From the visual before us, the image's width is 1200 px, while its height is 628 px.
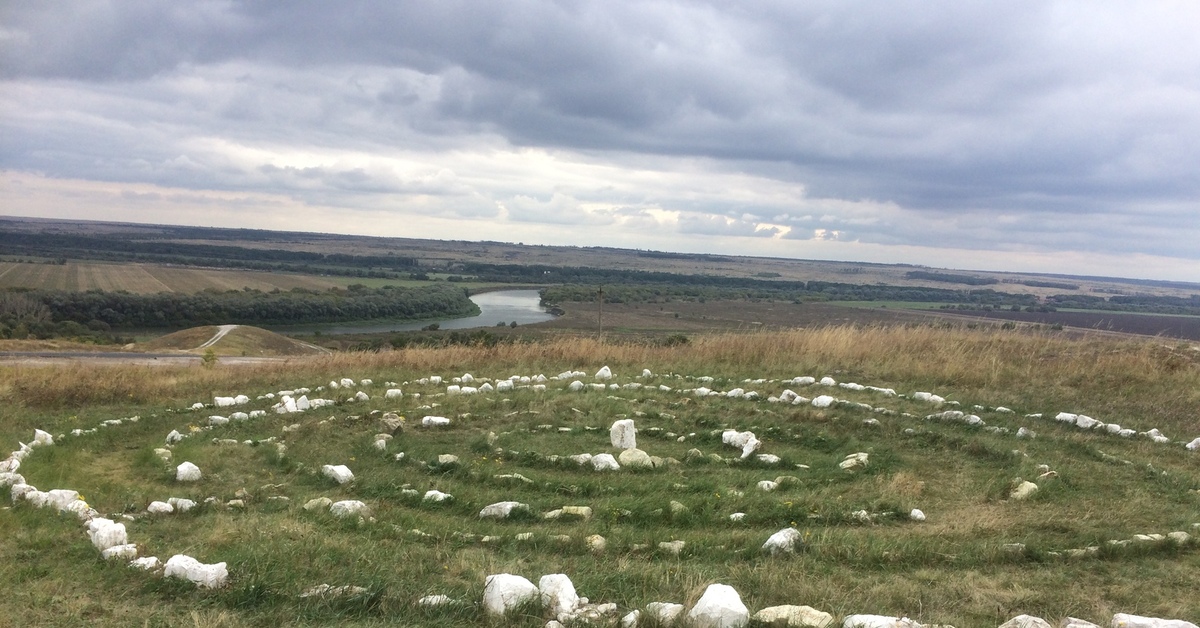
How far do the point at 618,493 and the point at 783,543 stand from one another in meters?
2.60

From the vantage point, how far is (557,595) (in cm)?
503

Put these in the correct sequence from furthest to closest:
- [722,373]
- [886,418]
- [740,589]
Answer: [722,373], [886,418], [740,589]

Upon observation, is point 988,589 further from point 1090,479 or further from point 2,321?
point 2,321

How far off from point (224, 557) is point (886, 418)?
1057 cm

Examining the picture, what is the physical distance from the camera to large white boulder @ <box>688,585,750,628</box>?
4.68 metres

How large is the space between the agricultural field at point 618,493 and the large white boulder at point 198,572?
0.03 m

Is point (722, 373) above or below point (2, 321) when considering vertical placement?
above

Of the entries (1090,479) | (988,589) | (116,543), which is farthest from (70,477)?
(1090,479)

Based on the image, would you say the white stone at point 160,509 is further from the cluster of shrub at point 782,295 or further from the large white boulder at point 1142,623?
the cluster of shrub at point 782,295

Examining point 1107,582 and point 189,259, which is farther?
point 189,259

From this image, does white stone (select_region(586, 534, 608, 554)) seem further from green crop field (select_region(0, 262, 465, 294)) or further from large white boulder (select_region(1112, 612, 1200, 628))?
green crop field (select_region(0, 262, 465, 294))

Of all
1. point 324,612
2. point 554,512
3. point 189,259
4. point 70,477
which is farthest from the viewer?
point 189,259

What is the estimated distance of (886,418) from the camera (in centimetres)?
1243

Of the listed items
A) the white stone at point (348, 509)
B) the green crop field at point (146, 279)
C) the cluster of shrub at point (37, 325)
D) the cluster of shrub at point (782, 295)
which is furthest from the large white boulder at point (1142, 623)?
the green crop field at point (146, 279)
